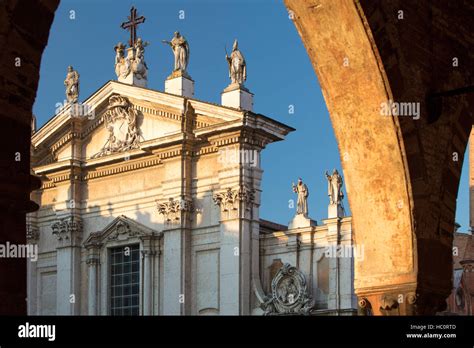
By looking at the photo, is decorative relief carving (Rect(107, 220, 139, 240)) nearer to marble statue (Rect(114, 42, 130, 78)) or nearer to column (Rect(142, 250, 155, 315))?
column (Rect(142, 250, 155, 315))

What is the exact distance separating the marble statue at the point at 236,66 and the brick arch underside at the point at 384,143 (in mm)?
19234

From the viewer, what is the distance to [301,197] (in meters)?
25.2

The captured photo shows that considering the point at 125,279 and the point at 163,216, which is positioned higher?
the point at 163,216

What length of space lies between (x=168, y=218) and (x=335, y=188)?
198 inches

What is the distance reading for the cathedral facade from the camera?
25109 millimetres

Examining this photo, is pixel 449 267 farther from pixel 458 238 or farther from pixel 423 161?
pixel 458 238

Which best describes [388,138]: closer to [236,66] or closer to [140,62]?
[236,66]

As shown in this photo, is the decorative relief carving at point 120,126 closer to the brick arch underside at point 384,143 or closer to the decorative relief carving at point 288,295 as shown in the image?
the decorative relief carving at point 288,295

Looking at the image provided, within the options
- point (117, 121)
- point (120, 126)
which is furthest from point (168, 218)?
point (117, 121)

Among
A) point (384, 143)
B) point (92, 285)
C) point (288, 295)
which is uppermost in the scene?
point (384, 143)

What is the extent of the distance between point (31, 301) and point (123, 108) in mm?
6646

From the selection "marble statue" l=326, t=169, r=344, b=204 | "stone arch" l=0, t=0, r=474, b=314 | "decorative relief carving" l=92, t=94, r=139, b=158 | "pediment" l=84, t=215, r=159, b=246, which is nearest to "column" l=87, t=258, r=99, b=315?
"pediment" l=84, t=215, r=159, b=246

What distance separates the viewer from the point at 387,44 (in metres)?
6.75
